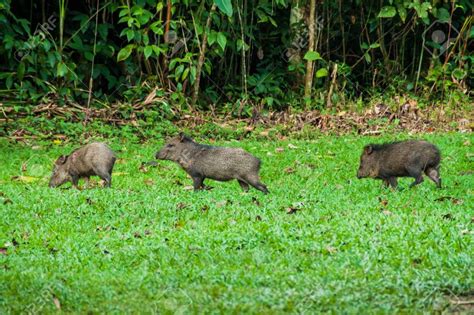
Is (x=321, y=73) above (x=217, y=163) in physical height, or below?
below

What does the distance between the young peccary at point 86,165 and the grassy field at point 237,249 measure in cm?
40

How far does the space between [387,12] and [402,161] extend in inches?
310

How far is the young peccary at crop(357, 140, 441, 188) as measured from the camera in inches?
410

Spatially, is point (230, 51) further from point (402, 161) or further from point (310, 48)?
point (402, 161)

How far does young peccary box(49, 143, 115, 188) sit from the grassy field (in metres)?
0.40

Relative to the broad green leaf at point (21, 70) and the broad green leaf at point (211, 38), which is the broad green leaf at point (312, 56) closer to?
the broad green leaf at point (211, 38)

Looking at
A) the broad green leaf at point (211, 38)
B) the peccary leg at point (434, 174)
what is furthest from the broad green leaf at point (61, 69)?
the peccary leg at point (434, 174)

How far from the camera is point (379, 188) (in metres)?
10.8

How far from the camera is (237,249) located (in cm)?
705

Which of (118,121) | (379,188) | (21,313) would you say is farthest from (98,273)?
(118,121)

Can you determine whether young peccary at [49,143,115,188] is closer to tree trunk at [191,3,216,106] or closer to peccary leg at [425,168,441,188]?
peccary leg at [425,168,441,188]

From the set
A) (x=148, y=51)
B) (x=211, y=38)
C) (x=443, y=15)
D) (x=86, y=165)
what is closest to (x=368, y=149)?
(x=86, y=165)

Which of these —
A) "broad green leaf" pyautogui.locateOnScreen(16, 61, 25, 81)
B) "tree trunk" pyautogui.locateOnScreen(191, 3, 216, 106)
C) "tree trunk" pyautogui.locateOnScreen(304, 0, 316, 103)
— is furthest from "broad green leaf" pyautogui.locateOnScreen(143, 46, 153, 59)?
"tree trunk" pyautogui.locateOnScreen(304, 0, 316, 103)

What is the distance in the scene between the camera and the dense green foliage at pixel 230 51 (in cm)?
1661
